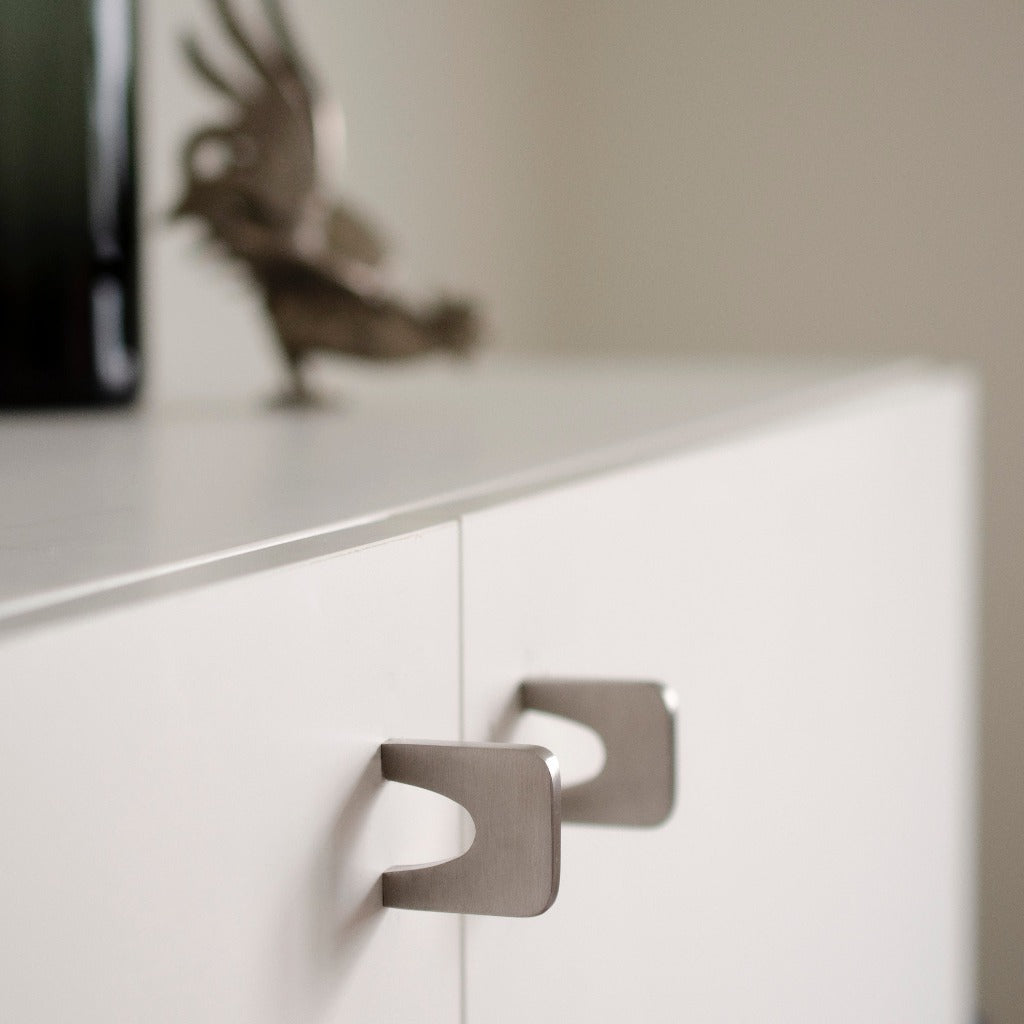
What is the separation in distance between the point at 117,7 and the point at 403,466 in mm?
291

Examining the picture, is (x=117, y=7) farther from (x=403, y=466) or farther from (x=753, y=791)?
(x=753, y=791)

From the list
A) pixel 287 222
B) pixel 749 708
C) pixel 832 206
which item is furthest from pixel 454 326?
pixel 832 206

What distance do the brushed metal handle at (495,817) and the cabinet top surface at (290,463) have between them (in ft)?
0.14

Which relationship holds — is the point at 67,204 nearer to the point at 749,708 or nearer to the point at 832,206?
the point at 749,708

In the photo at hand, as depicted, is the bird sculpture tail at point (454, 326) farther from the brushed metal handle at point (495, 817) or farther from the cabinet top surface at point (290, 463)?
the brushed metal handle at point (495, 817)

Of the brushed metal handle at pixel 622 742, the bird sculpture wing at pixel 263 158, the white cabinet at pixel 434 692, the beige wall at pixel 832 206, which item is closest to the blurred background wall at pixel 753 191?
the beige wall at pixel 832 206

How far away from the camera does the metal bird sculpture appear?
2.03 ft

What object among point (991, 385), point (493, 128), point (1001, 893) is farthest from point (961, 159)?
point (1001, 893)

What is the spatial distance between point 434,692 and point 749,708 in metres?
0.24

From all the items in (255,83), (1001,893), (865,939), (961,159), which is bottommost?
(1001,893)

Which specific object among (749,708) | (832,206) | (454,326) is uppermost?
(832,206)

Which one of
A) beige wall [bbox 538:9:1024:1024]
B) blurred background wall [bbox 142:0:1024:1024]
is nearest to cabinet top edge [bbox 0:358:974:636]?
blurred background wall [bbox 142:0:1024:1024]

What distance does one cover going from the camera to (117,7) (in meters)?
0.56

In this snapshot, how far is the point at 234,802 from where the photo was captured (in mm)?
206
